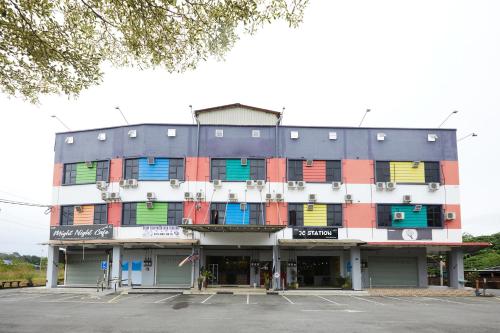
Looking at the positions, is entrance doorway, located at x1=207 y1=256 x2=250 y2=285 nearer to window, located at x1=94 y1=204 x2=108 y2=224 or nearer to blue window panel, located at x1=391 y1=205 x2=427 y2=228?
window, located at x1=94 y1=204 x2=108 y2=224

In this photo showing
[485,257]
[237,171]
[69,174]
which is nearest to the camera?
[237,171]

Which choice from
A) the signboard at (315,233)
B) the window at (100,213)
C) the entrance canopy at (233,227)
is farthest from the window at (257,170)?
the window at (100,213)

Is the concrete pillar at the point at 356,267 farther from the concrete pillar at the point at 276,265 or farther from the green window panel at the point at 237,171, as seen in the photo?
the green window panel at the point at 237,171

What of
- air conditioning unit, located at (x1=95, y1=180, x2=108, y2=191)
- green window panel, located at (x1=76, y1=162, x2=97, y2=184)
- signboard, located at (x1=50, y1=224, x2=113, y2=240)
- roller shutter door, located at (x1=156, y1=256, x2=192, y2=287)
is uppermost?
green window panel, located at (x1=76, y1=162, x2=97, y2=184)

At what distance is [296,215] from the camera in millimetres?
33875

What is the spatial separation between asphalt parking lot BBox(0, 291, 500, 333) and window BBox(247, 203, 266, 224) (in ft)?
30.9

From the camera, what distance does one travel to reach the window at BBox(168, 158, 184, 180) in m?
34.2

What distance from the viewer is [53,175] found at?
3625cm

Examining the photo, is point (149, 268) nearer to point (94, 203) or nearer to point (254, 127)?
point (94, 203)

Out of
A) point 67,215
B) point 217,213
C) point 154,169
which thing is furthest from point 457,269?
point 67,215

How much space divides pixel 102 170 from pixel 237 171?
9.98 meters

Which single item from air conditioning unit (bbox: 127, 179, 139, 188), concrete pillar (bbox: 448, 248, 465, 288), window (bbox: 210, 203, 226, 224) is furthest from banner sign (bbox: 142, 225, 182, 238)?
concrete pillar (bbox: 448, 248, 465, 288)

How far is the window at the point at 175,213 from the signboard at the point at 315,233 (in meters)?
8.09

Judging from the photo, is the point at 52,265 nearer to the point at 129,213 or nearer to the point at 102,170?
the point at 129,213
